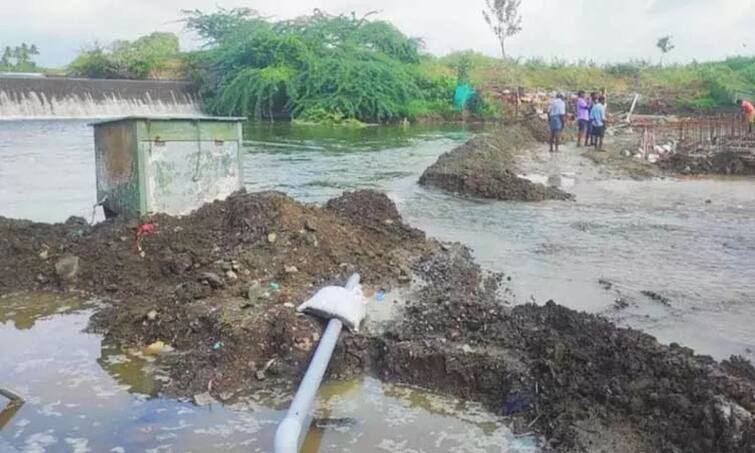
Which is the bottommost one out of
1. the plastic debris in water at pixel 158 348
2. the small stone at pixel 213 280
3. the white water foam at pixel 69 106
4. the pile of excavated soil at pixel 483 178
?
the plastic debris in water at pixel 158 348

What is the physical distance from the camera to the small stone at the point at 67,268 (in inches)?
285

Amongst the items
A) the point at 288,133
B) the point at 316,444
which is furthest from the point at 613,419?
the point at 288,133

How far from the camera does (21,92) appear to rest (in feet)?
100

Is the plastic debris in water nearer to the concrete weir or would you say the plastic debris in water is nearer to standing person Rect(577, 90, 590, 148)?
standing person Rect(577, 90, 590, 148)

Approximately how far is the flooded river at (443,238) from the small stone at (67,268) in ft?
2.30

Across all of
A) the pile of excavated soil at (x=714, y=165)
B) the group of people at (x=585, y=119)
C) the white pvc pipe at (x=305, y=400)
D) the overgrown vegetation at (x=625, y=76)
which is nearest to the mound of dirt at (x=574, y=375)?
the white pvc pipe at (x=305, y=400)

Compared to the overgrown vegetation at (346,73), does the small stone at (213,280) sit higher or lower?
lower

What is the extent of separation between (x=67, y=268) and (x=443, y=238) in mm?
4795

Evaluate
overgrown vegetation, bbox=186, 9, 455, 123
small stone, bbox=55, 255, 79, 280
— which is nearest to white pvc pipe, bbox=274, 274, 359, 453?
small stone, bbox=55, 255, 79, 280

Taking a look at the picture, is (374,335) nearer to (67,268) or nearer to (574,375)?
(574,375)

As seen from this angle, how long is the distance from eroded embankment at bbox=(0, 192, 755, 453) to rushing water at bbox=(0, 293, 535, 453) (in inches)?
8.2

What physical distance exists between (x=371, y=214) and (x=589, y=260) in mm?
2671

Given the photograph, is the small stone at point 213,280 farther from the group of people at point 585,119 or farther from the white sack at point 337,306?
the group of people at point 585,119

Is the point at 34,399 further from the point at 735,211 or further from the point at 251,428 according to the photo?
the point at 735,211
